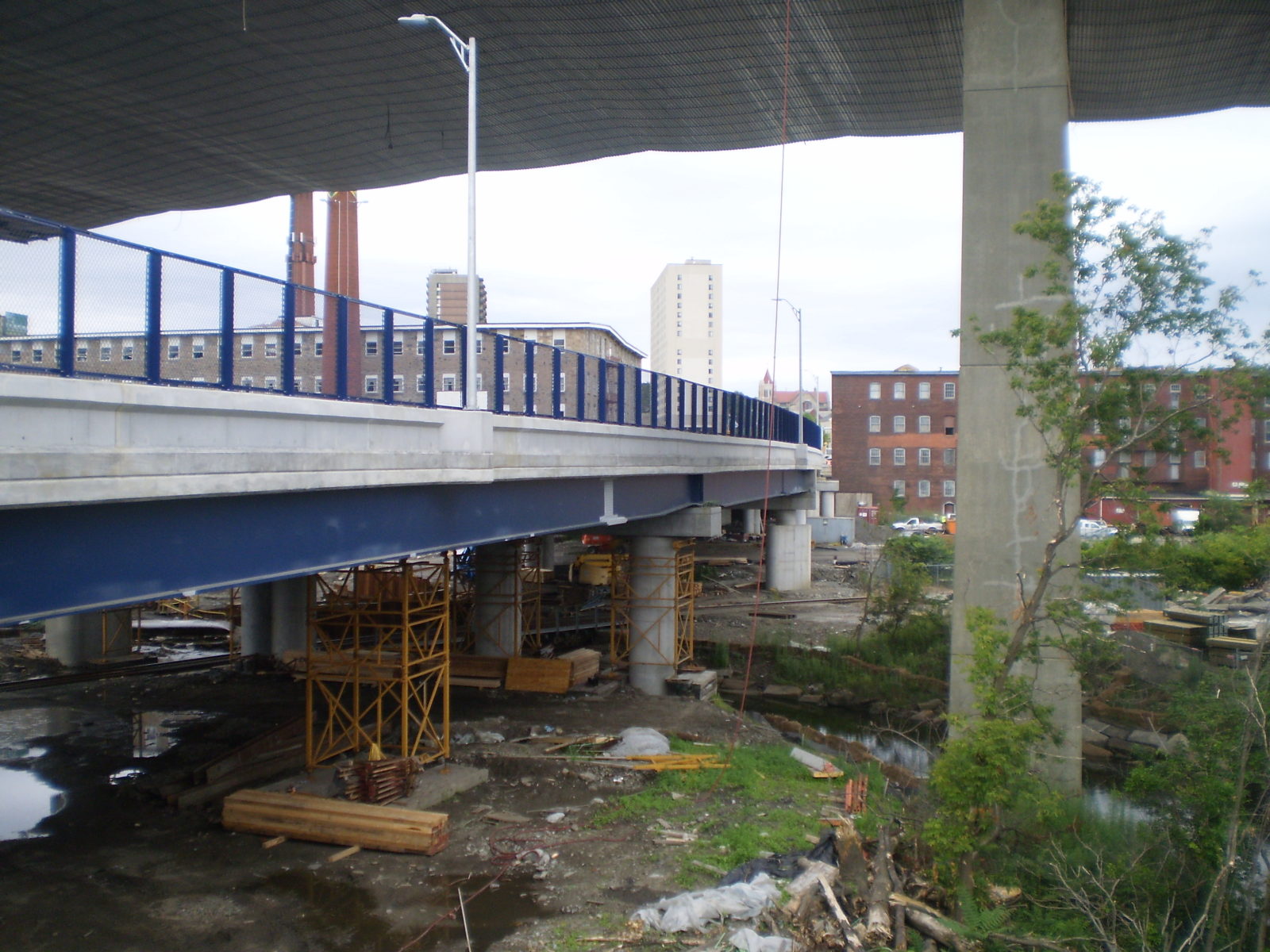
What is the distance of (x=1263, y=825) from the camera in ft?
35.1

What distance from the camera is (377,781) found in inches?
620

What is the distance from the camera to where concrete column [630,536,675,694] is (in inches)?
1053

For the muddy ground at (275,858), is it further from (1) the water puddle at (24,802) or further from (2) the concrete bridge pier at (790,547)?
(2) the concrete bridge pier at (790,547)

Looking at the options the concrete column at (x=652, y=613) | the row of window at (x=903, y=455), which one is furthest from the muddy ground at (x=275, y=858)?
the row of window at (x=903, y=455)

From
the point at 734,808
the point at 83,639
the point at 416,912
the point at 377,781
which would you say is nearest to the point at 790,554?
the point at 83,639

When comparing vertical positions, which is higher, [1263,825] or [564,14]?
[564,14]

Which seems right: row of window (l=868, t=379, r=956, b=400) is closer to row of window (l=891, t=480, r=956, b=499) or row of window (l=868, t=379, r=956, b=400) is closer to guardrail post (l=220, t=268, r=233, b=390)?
row of window (l=891, t=480, r=956, b=499)

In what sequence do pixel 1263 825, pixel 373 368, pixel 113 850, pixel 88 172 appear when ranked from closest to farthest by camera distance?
pixel 1263 825
pixel 373 368
pixel 113 850
pixel 88 172

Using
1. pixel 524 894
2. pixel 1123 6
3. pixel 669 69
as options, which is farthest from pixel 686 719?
pixel 1123 6

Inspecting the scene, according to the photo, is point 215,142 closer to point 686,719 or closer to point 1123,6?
point 686,719

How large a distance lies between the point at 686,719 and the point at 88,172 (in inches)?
1055

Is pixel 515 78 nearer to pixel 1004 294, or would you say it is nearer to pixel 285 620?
pixel 1004 294

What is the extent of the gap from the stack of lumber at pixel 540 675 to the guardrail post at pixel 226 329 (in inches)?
700

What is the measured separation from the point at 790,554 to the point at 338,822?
36286 mm
